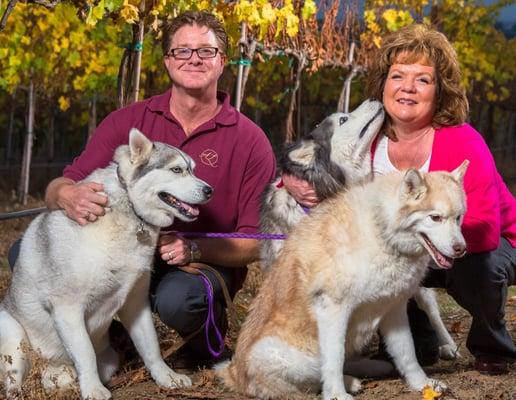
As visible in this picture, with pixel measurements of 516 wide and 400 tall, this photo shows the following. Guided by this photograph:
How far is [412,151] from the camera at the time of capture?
430cm

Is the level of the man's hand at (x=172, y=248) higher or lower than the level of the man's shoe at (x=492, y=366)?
higher

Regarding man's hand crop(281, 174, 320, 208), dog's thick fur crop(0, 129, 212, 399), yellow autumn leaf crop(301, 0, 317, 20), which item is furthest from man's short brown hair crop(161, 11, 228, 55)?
yellow autumn leaf crop(301, 0, 317, 20)

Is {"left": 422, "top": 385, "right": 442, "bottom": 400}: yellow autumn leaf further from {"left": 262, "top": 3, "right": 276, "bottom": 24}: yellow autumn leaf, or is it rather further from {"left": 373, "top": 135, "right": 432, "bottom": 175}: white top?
{"left": 262, "top": 3, "right": 276, "bottom": 24}: yellow autumn leaf

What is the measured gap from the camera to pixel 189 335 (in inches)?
181

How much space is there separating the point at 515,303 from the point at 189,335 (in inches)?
130

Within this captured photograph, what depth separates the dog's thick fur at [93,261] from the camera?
12.6 ft

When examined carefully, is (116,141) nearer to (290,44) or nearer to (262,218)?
(262,218)

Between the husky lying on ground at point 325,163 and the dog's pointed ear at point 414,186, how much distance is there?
0.82m

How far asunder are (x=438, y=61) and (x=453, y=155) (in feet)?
1.66

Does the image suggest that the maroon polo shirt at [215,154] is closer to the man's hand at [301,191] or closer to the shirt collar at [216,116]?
the shirt collar at [216,116]

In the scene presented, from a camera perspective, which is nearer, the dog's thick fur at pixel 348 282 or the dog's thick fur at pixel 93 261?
the dog's thick fur at pixel 348 282

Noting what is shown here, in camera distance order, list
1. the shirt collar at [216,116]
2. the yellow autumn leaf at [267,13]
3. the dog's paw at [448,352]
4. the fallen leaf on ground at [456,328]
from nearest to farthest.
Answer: the shirt collar at [216,116] → the dog's paw at [448,352] → the fallen leaf on ground at [456,328] → the yellow autumn leaf at [267,13]

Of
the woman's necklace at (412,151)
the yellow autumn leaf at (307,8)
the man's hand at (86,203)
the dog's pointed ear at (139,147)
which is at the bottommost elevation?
the man's hand at (86,203)

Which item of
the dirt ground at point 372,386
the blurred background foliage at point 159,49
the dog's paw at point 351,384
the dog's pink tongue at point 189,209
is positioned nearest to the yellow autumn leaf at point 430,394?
the dirt ground at point 372,386
